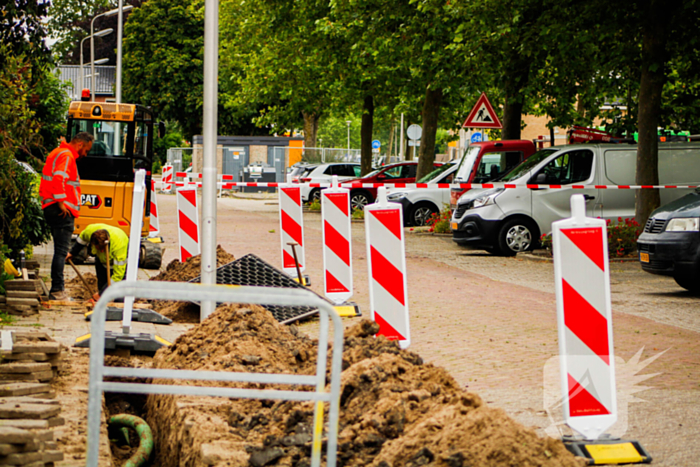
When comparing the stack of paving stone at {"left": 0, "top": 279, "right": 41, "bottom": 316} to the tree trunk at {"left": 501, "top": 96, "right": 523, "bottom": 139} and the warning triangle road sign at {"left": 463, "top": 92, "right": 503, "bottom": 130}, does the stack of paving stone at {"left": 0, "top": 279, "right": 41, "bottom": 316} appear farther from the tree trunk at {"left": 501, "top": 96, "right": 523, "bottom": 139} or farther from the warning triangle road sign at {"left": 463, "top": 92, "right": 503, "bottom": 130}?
the tree trunk at {"left": 501, "top": 96, "right": 523, "bottom": 139}

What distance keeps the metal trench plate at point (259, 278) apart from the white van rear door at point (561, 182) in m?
8.05

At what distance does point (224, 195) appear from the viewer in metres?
43.9

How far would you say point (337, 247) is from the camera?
31.0 ft

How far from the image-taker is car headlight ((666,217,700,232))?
1073cm

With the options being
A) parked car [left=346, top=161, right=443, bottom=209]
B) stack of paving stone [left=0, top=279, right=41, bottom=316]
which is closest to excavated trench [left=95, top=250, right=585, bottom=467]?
stack of paving stone [left=0, top=279, right=41, bottom=316]

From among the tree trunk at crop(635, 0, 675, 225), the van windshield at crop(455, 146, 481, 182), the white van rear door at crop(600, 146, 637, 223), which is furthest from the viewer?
the van windshield at crop(455, 146, 481, 182)

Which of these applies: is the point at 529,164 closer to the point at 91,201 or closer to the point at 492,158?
the point at 492,158

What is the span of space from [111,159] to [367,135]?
17753mm

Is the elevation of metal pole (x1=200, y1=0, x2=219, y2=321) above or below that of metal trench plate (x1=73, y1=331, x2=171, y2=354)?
above

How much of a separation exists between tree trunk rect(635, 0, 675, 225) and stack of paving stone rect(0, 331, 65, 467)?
1161 centimetres

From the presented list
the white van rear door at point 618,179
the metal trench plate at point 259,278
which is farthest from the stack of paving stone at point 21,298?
the white van rear door at point 618,179

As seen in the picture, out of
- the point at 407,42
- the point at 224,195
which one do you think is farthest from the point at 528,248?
the point at 224,195

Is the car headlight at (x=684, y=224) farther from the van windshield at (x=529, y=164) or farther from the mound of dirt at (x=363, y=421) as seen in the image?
the mound of dirt at (x=363, y=421)

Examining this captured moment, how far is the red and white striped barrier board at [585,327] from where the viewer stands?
4.85m
